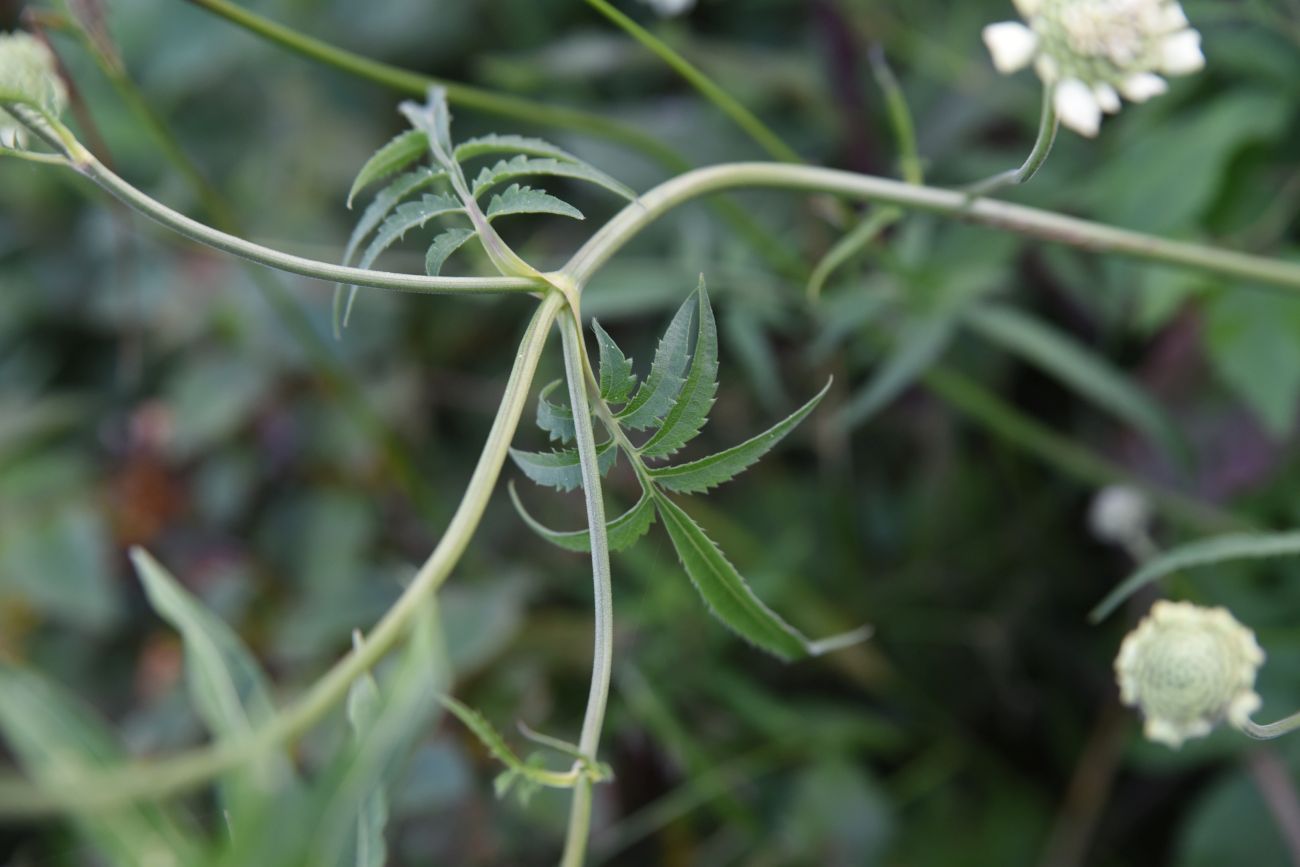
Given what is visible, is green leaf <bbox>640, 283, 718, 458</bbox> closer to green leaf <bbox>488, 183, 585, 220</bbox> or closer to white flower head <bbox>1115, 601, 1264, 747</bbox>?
green leaf <bbox>488, 183, 585, 220</bbox>

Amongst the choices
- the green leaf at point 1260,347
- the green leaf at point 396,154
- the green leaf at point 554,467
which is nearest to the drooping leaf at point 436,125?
the green leaf at point 396,154

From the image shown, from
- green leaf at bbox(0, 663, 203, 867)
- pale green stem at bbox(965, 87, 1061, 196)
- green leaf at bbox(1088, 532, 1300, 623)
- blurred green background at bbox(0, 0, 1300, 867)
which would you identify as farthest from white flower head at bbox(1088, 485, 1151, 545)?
green leaf at bbox(0, 663, 203, 867)

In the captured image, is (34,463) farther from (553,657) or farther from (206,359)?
(553,657)

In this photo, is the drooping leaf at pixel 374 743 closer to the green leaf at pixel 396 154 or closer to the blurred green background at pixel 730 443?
the green leaf at pixel 396 154

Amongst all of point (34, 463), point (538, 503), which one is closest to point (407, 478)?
point (538, 503)

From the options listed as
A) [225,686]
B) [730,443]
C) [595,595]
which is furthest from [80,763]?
[730,443]

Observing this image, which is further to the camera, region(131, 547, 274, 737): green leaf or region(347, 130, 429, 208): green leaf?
region(347, 130, 429, 208): green leaf
